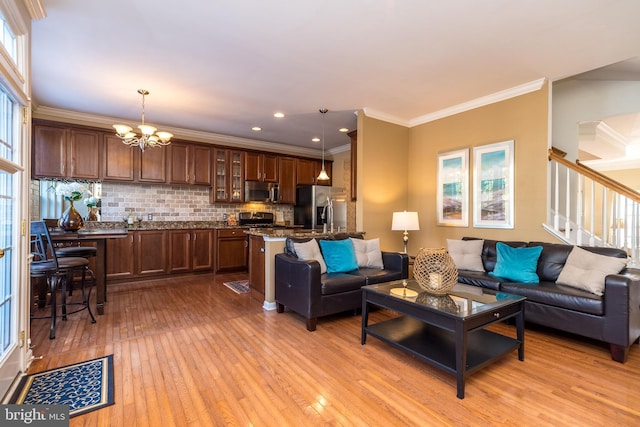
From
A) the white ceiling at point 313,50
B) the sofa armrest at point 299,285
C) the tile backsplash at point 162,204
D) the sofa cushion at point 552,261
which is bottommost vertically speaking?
the sofa armrest at point 299,285

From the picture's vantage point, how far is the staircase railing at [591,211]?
3.11 meters

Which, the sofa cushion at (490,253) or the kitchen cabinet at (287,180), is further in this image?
the kitchen cabinet at (287,180)

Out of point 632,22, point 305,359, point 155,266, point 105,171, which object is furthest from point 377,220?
point 105,171

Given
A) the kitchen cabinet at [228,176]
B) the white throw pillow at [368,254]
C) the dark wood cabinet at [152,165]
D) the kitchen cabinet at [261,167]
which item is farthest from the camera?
the kitchen cabinet at [261,167]

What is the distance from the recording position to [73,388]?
6.47 ft

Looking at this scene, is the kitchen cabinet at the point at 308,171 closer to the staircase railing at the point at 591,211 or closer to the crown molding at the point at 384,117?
the crown molding at the point at 384,117

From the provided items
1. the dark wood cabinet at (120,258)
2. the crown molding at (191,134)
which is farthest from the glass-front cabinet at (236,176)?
the dark wood cabinet at (120,258)

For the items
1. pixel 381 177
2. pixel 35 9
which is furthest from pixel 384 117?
pixel 35 9

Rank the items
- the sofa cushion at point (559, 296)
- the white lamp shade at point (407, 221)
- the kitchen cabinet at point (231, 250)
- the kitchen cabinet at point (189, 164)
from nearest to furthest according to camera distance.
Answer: the sofa cushion at point (559, 296) → the white lamp shade at point (407, 221) → the kitchen cabinet at point (189, 164) → the kitchen cabinet at point (231, 250)

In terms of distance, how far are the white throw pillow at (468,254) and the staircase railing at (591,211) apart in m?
0.83

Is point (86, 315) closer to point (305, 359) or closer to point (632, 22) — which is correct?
point (305, 359)

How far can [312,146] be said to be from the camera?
7.08 metres

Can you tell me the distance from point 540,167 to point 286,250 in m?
3.24

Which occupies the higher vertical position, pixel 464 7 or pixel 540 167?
pixel 464 7
